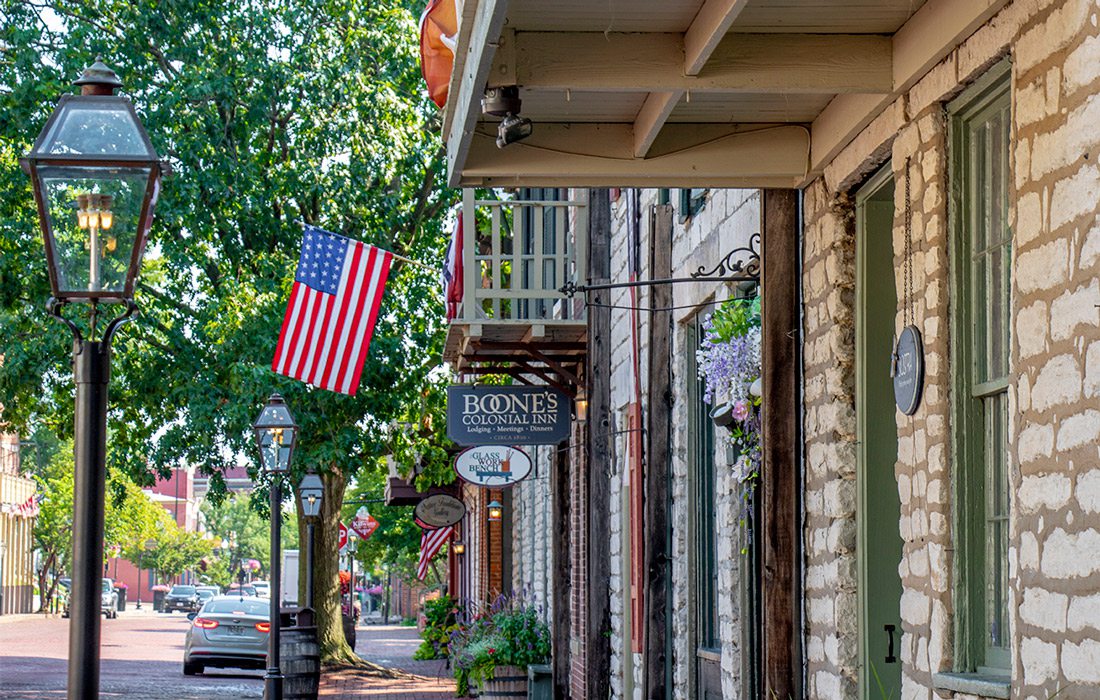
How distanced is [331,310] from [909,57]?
10318 mm

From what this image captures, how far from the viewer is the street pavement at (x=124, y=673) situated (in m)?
22.0

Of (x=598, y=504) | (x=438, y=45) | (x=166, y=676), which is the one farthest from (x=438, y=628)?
(x=438, y=45)

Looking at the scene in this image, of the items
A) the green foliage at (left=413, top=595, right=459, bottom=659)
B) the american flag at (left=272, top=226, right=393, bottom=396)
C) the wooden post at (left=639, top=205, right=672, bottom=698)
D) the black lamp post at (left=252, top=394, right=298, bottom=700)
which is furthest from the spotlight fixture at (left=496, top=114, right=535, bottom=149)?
the green foliage at (left=413, top=595, right=459, bottom=659)

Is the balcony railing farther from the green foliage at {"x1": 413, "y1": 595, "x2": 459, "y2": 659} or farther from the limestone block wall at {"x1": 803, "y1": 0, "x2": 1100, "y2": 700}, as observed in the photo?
the green foliage at {"x1": 413, "y1": 595, "x2": 459, "y2": 659}

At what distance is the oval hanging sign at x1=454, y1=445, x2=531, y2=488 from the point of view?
1775 centimetres

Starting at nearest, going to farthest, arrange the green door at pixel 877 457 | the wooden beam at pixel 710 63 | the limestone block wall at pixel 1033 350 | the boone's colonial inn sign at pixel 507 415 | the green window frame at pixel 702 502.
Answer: the limestone block wall at pixel 1033 350
the wooden beam at pixel 710 63
the green door at pixel 877 457
the green window frame at pixel 702 502
the boone's colonial inn sign at pixel 507 415

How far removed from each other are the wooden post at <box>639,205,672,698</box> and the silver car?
16295mm

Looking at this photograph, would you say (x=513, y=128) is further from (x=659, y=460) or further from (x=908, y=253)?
(x=659, y=460)

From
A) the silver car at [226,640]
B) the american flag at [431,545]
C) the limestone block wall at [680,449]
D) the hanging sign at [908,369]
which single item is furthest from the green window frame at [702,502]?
the american flag at [431,545]

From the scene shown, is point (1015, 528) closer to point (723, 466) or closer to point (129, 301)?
point (129, 301)

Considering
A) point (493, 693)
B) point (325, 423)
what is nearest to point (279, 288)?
point (325, 423)

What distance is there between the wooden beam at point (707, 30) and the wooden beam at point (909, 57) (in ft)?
2.20

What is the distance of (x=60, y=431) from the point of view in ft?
77.5

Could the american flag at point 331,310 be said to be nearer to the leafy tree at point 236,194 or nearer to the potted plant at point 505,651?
the potted plant at point 505,651
